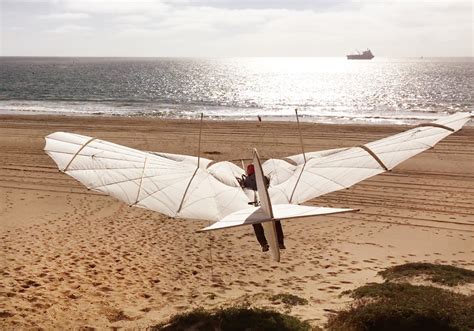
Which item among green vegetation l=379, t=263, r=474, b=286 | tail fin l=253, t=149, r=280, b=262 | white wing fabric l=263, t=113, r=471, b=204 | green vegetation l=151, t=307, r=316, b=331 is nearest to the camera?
tail fin l=253, t=149, r=280, b=262

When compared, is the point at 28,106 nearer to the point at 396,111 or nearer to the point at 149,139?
the point at 149,139

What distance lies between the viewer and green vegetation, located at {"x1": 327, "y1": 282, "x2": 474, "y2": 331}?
315 inches

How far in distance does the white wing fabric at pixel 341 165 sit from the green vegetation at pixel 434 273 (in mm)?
2929

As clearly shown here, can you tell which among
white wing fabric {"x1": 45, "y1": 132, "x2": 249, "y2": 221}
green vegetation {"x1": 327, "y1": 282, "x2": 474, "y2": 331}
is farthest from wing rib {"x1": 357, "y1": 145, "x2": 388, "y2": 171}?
white wing fabric {"x1": 45, "y1": 132, "x2": 249, "y2": 221}

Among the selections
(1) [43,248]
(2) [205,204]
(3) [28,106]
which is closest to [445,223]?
(2) [205,204]

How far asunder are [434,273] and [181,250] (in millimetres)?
6831

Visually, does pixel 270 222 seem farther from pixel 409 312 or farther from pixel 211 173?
pixel 409 312

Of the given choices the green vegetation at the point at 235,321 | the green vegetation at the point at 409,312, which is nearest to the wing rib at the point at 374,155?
the green vegetation at the point at 409,312

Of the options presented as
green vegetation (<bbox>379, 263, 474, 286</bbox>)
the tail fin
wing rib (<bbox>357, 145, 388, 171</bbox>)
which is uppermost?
wing rib (<bbox>357, 145, 388, 171</bbox>)

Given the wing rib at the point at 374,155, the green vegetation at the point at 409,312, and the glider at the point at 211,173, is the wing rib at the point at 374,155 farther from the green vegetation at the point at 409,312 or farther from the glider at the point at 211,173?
the green vegetation at the point at 409,312

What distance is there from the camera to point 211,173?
393 inches

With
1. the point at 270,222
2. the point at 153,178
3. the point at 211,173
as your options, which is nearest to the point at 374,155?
the point at 211,173

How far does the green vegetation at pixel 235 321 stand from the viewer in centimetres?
838

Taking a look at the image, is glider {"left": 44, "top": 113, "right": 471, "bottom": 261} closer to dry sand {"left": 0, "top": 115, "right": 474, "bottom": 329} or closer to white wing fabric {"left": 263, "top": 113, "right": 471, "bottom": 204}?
white wing fabric {"left": 263, "top": 113, "right": 471, "bottom": 204}
